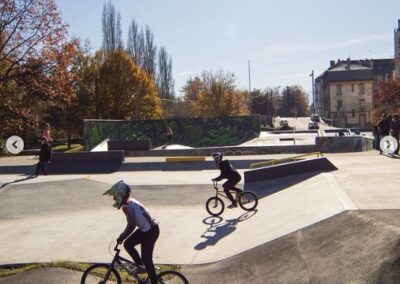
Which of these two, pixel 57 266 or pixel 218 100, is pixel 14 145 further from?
pixel 218 100

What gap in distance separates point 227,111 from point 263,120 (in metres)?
23.9

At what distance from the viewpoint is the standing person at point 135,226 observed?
661 centimetres

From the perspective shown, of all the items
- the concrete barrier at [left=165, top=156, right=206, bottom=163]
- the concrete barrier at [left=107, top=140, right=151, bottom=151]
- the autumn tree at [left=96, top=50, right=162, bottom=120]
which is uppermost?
the autumn tree at [left=96, top=50, right=162, bottom=120]

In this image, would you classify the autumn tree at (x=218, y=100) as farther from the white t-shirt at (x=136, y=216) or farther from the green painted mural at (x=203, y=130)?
the white t-shirt at (x=136, y=216)

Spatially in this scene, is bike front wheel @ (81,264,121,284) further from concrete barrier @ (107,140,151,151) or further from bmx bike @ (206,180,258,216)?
concrete barrier @ (107,140,151,151)

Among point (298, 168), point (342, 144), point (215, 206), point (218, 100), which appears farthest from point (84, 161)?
point (218, 100)

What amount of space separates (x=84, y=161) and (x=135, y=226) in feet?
50.9

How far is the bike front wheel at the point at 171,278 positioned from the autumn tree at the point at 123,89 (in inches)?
1677

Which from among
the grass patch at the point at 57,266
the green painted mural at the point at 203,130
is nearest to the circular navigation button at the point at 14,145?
the grass patch at the point at 57,266

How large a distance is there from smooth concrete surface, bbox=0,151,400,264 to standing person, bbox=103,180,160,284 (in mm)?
2434

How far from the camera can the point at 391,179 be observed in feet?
→ 41.5

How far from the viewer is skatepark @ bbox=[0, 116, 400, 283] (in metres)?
Answer: 7.32

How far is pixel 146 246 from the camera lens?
672cm

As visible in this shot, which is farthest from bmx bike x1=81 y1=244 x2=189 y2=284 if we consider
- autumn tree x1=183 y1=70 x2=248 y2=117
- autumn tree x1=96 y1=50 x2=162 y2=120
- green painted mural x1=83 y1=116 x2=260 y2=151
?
autumn tree x1=183 y1=70 x2=248 y2=117
